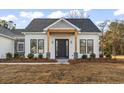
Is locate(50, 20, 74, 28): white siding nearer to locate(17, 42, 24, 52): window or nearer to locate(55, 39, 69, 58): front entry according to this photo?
locate(55, 39, 69, 58): front entry

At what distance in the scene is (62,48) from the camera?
2964 cm

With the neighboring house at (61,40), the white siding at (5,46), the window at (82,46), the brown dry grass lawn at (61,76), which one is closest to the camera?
the brown dry grass lawn at (61,76)

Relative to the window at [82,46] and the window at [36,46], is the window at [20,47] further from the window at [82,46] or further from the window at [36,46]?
the window at [82,46]

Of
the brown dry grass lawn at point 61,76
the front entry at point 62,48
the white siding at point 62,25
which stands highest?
the white siding at point 62,25

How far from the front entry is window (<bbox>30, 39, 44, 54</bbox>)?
5.22 ft

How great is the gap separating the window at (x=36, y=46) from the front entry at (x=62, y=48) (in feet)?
5.22

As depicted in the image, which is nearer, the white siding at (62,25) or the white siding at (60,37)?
the white siding at (62,25)

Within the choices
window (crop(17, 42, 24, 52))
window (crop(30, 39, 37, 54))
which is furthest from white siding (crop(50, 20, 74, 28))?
window (crop(17, 42, 24, 52))

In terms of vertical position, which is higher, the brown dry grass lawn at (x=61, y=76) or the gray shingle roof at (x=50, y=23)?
the gray shingle roof at (x=50, y=23)

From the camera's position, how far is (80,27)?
29781 mm

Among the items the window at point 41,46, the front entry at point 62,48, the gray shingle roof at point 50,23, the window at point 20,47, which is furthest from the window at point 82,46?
the window at point 20,47

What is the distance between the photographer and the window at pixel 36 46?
28.7 m

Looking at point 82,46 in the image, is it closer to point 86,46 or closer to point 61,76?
point 86,46
